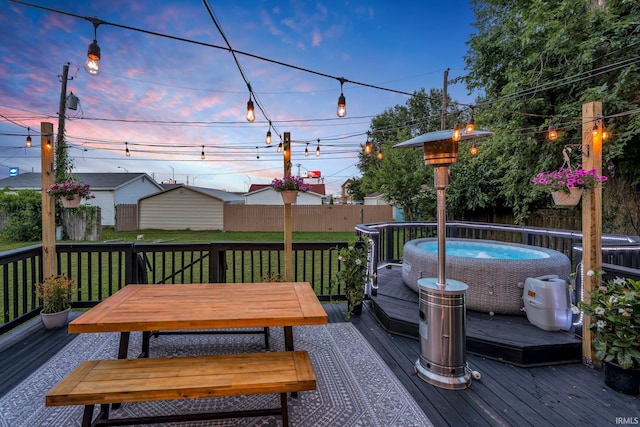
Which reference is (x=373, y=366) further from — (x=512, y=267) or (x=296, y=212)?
(x=296, y=212)

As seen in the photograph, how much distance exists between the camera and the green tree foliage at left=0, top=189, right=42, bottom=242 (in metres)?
10.4

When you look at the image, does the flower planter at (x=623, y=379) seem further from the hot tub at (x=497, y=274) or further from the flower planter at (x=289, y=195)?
the flower planter at (x=289, y=195)

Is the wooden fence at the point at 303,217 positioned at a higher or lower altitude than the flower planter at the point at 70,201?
lower

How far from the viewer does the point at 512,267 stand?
322 cm

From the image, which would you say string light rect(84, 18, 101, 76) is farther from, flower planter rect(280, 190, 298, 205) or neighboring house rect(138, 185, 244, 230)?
neighboring house rect(138, 185, 244, 230)

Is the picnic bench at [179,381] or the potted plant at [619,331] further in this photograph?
the potted plant at [619,331]

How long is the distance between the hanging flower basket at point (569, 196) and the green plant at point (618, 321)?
2.20 feet

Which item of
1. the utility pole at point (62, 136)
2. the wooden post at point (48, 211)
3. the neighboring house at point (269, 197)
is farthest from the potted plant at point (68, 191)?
the neighboring house at point (269, 197)

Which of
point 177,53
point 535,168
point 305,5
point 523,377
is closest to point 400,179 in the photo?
point 535,168

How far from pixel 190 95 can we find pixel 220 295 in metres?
7.24

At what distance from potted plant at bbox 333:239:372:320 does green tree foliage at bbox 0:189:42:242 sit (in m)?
12.5

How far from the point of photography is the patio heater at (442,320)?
2.23 metres

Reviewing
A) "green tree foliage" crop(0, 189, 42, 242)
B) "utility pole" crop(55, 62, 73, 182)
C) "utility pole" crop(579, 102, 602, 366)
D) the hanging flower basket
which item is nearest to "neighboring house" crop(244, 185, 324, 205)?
"green tree foliage" crop(0, 189, 42, 242)

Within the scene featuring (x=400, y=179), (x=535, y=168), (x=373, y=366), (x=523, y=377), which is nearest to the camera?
(x=523, y=377)
